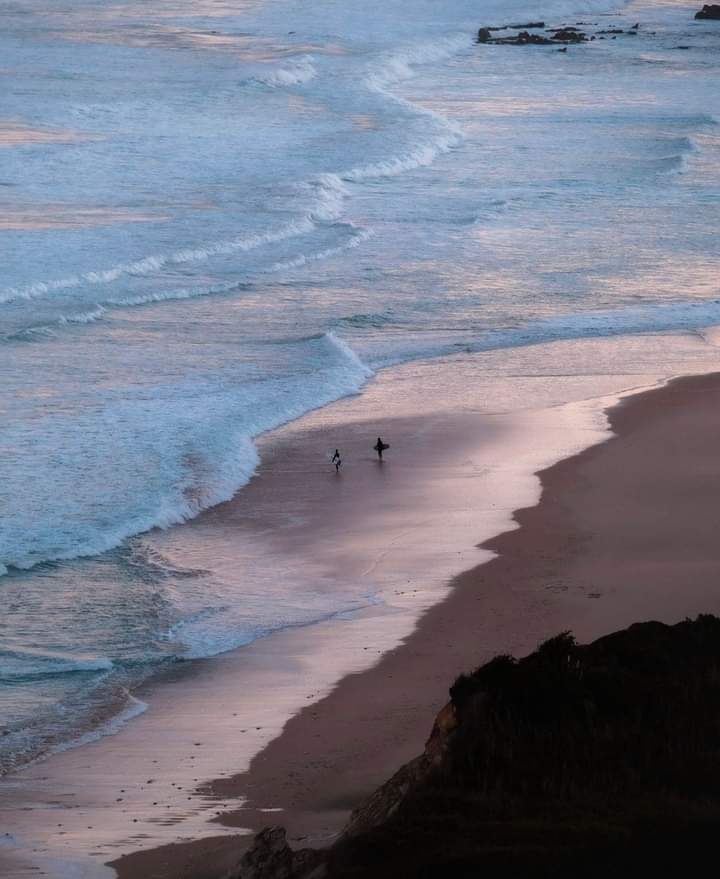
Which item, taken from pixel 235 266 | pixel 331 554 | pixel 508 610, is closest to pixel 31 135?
pixel 235 266

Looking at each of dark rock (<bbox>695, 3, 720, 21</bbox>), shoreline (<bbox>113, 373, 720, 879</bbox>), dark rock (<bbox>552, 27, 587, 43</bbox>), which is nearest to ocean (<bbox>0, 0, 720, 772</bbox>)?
shoreline (<bbox>113, 373, 720, 879</bbox>)

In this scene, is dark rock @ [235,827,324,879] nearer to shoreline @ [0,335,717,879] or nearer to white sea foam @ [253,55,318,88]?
shoreline @ [0,335,717,879]

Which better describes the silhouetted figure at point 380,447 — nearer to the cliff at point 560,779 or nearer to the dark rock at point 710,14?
the cliff at point 560,779

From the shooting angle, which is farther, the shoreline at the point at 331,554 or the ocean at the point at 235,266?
the ocean at the point at 235,266

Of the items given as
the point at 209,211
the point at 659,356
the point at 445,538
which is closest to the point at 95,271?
the point at 209,211

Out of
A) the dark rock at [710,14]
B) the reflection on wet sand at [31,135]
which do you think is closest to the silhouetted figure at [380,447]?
the reflection on wet sand at [31,135]

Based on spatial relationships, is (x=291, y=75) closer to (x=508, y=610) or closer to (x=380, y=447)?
(x=380, y=447)

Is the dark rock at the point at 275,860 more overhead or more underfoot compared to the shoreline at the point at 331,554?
more overhead
